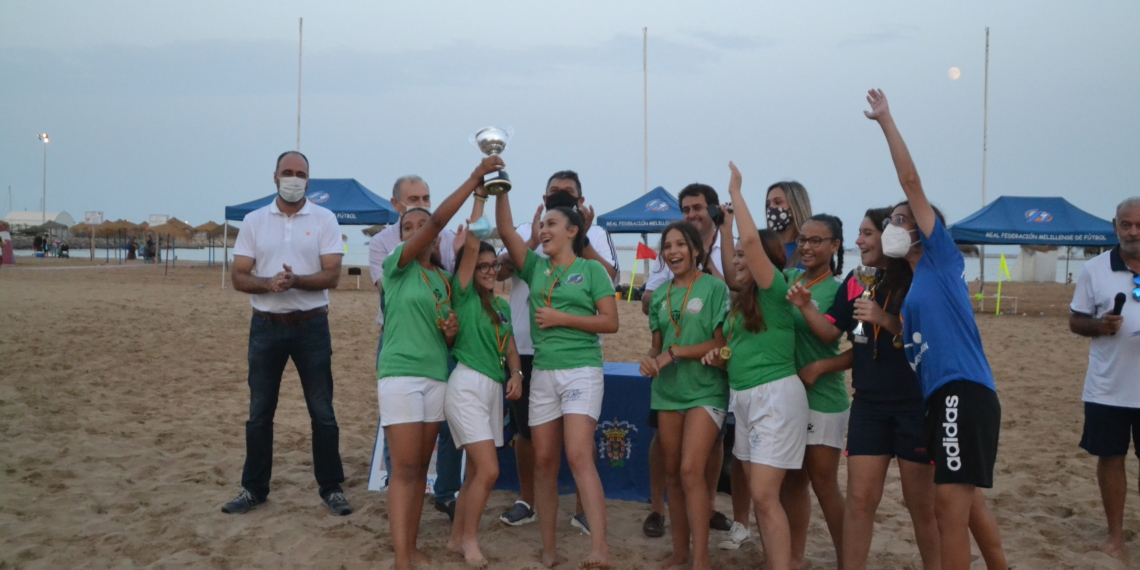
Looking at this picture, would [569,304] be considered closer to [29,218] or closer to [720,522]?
[720,522]

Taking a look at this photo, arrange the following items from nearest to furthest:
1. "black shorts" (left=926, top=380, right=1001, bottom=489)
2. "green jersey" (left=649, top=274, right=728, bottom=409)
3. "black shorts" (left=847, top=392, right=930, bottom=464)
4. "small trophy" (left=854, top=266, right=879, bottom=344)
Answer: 1. "black shorts" (left=926, top=380, right=1001, bottom=489)
2. "black shorts" (left=847, top=392, right=930, bottom=464)
3. "small trophy" (left=854, top=266, right=879, bottom=344)
4. "green jersey" (left=649, top=274, right=728, bottom=409)

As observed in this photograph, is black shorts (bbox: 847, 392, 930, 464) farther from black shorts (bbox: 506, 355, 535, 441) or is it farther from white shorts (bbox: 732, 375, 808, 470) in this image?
black shorts (bbox: 506, 355, 535, 441)

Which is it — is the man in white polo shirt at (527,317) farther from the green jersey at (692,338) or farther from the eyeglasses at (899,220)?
the eyeglasses at (899,220)

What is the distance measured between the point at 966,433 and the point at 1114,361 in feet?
6.11

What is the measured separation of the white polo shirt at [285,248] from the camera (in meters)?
4.61

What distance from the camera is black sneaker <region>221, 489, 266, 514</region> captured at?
4.54m

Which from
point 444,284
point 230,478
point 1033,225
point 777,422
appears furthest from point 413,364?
point 1033,225

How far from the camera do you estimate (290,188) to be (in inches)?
183

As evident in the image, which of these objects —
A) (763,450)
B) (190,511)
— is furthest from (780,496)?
(190,511)

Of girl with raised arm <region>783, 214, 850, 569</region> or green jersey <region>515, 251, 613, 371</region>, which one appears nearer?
girl with raised arm <region>783, 214, 850, 569</region>

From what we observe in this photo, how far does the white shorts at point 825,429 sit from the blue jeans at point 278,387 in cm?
274

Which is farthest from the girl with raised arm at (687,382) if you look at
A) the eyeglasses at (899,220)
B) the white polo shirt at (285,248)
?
the white polo shirt at (285,248)

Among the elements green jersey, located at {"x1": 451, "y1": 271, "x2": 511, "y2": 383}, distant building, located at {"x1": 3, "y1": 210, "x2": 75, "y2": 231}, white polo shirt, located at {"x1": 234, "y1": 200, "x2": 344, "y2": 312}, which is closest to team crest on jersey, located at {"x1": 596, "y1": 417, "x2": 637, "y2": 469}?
green jersey, located at {"x1": 451, "y1": 271, "x2": 511, "y2": 383}

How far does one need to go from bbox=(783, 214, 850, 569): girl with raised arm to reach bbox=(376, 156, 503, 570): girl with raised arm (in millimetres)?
1503
